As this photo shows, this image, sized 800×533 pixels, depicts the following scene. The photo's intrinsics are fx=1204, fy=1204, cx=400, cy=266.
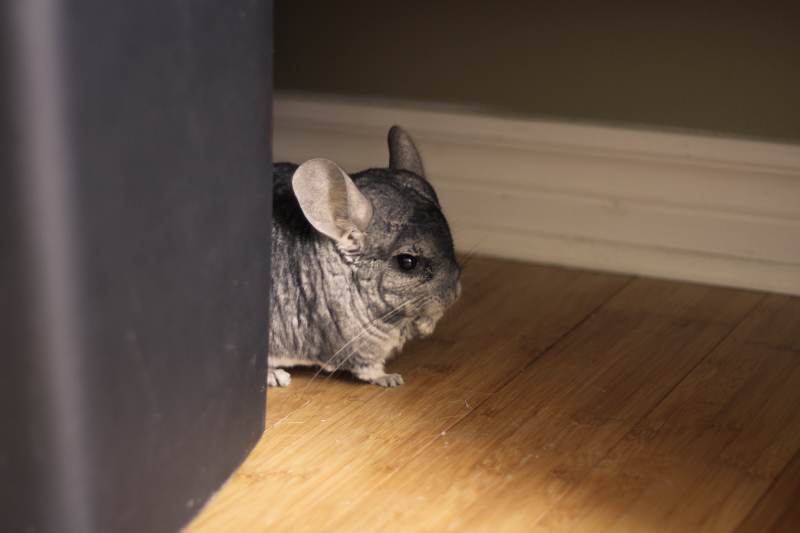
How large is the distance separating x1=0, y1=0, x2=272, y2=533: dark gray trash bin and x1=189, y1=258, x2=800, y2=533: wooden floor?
0.20 metres

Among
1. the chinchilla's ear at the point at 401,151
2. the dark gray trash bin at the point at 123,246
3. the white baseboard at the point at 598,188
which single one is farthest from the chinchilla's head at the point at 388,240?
the white baseboard at the point at 598,188

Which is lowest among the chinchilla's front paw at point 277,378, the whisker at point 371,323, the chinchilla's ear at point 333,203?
the chinchilla's front paw at point 277,378

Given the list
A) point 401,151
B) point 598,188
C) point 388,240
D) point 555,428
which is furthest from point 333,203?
point 598,188

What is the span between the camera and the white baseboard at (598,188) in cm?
223

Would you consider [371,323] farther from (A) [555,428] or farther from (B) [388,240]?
(A) [555,428]

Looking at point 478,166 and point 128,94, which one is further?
point 478,166

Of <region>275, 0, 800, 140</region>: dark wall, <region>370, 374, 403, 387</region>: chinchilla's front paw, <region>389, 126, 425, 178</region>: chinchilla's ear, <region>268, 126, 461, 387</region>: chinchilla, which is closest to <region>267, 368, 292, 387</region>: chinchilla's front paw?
<region>268, 126, 461, 387</region>: chinchilla

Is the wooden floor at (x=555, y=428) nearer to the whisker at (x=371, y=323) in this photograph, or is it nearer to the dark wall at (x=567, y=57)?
the whisker at (x=371, y=323)

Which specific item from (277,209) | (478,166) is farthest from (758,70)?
(277,209)

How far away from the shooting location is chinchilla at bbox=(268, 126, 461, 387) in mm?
1752

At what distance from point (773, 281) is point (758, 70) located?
1.29 ft

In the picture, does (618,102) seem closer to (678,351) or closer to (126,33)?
(678,351)

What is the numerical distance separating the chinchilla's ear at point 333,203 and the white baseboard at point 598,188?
2.28 feet

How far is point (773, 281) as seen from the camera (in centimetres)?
226
